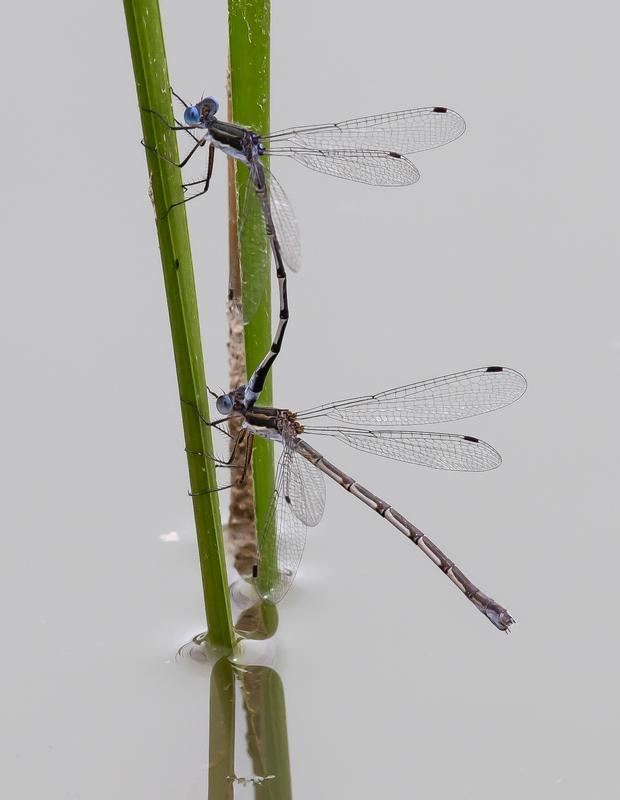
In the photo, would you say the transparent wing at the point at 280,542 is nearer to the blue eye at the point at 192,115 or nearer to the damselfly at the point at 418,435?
the damselfly at the point at 418,435

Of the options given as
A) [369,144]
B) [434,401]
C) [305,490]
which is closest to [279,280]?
[369,144]

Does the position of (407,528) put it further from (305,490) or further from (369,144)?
(369,144)

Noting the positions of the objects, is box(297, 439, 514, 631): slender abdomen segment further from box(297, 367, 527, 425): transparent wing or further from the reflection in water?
the reflection in water

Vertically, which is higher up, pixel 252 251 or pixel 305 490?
pixel 252 251

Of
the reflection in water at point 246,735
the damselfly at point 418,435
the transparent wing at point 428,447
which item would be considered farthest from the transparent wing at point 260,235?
the reflection in water at point 246,735

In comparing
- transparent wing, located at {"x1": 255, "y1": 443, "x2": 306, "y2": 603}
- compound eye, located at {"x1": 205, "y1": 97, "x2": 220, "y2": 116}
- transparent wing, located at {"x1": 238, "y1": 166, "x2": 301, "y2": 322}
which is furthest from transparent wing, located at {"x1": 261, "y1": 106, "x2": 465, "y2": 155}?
transparent wing, located at {"x1": 255, "y1": 443, "x2": 306, "y2": 603}
